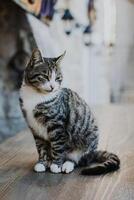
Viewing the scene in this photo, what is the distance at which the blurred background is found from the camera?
4.21 meters

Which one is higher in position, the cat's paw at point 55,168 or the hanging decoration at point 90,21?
the hanging decoration at point 90,21

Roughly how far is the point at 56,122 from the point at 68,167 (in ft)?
0.57

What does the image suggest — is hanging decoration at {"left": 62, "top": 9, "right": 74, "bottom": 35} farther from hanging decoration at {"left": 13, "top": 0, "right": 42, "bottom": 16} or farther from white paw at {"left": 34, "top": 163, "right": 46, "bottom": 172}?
white paw at {"left": 34, "top": 163, "right": 46, "bottom": 172}

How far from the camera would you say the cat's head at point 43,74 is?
63.3 inches

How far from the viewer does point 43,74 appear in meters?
1.61

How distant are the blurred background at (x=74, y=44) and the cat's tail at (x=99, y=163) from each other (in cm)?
170

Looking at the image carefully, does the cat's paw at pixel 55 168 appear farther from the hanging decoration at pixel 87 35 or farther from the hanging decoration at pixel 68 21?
the hanging decoration at pixel 87 35

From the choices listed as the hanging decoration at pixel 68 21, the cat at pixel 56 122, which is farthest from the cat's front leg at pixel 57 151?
the hanging decoration at pixel 68 21

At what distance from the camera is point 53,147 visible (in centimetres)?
166

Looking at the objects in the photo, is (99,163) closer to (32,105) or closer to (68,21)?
(32,105)

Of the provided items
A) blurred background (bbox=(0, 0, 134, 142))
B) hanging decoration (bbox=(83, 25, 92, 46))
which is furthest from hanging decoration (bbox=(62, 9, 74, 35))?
hanging decoration (bbox=(83, 25, 92, 46))

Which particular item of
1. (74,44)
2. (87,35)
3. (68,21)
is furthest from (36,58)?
(87,35)

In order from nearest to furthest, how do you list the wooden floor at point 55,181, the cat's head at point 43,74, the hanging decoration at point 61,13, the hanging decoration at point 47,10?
the wooden floor at point 55,181 < the cat's head at point 43,74 < the hanging decoration at point 61,13 < the hanging decoration at point 47,10

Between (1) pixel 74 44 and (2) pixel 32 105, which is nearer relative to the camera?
(2) pixel 32 105
